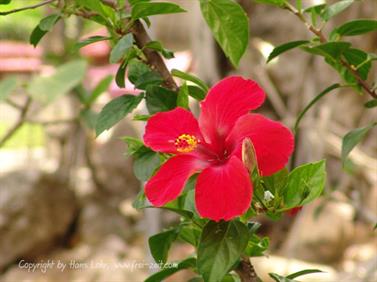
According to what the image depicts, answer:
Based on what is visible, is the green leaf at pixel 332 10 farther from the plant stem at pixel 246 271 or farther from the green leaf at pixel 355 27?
the plant stem at pixel 246 271

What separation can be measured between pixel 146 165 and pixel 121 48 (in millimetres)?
110

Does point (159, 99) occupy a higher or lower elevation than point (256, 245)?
higher

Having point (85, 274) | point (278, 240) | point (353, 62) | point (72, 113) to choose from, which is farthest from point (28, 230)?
point (353, 62)

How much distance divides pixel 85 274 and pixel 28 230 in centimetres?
29

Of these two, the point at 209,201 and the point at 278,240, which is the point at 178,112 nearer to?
the point at 209,201

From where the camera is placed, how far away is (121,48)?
508mm

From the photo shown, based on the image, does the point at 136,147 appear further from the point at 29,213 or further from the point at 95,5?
the point at 29,213

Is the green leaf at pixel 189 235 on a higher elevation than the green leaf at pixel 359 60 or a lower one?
lower

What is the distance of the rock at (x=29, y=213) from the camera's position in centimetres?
195

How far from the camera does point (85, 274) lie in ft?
5.99

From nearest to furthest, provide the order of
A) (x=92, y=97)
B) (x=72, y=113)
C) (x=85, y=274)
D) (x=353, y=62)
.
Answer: (x=353, y=62)
(x=92, y=97)
(x=85, y=274)
(x=72, y=113)

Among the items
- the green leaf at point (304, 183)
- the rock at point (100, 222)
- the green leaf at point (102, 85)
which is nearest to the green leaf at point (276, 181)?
the green leaf at point (304, 183)

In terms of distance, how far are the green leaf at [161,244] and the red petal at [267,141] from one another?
13 centimetres

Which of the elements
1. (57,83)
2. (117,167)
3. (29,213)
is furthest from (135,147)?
(117,167)
